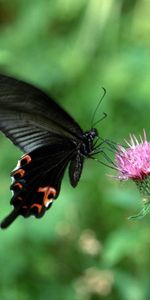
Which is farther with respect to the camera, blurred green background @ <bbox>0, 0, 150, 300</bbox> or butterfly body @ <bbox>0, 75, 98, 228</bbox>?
blurred green background @ <bbox>0, 0, 150, 300</bbox>

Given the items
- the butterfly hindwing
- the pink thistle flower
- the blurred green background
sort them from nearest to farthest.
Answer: the pink thistle flower → the butterfly hindwing → the blurred green background

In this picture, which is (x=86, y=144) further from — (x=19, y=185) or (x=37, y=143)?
(x=19, y=185)

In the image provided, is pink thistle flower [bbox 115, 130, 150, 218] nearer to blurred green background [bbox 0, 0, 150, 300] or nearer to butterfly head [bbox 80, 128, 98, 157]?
butterfly head [bbox 80, 128, 98, 157]

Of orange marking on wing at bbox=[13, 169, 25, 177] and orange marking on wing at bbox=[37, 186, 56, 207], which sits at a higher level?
orange marking on wing at bbox=[13, 169, 25, 177]

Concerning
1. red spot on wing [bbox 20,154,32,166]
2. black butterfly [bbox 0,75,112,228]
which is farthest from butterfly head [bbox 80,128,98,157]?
red spot on wing [bbox 20,154,32,166]

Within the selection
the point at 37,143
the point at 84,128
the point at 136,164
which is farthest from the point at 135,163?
the point at 84,128
